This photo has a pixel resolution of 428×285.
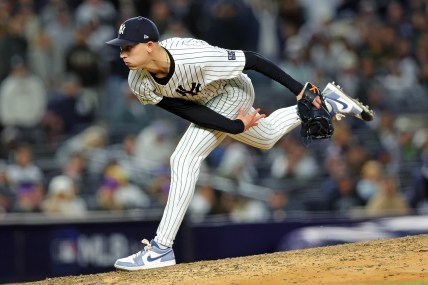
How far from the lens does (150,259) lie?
7.11 metres

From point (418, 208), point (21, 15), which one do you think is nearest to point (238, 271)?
point (418, 208)

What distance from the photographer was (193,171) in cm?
710

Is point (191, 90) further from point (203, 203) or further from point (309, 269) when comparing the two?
point (203, 203)

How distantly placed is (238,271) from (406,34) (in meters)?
8.82

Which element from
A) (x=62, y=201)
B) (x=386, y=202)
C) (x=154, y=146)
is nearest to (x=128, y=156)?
(x=154, y=146)

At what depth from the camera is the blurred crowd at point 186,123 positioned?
38.4 ft

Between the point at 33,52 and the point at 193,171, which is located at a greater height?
the point at 33,52

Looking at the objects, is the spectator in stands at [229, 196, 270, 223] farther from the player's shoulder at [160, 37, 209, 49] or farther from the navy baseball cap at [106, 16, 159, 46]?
the navy baseball cap at [106, 16, 159, 46]

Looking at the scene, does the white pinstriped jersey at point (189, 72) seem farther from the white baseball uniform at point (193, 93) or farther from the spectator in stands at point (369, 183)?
the spectator in stands at point (369, 183)

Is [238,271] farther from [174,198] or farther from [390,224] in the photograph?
[390,224]

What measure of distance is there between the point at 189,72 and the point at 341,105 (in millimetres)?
1447

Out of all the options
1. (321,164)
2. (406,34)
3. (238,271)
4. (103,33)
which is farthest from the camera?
(406,34)

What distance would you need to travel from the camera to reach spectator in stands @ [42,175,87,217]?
11.2 metres

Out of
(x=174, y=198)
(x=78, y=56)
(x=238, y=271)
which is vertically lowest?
(x=238, y=271)
